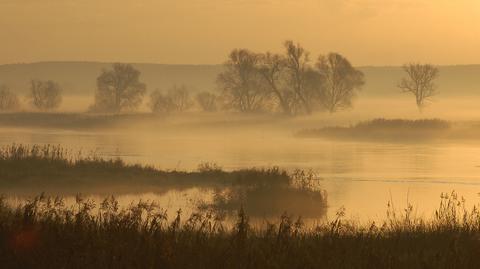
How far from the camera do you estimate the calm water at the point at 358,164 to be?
30.0m

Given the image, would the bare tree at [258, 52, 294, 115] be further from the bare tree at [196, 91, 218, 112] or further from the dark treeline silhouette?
the bare tree at [196, 91, 218, 112]

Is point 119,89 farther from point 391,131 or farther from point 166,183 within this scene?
point 166,183

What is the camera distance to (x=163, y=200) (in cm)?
2873

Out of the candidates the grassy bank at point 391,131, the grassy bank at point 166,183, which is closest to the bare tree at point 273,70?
the grassy bank at point 391,131

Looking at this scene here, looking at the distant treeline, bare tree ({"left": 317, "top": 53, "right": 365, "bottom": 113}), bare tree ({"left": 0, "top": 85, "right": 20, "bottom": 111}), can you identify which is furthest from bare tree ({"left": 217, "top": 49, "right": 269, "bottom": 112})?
bare tree ({"left": 0, "top": 85, "right": 20, "bottom": 111})

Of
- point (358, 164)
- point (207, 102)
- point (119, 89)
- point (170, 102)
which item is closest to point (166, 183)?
point (358, 164)

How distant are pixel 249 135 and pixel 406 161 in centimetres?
3756

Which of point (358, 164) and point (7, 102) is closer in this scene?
point (358, 164)

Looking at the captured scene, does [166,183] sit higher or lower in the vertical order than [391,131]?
lower

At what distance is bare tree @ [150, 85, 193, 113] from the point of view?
362 feet

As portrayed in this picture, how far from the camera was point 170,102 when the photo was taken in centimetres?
11144

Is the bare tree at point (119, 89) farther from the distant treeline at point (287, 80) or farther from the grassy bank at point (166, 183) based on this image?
the grassy bank at point (166, 183)

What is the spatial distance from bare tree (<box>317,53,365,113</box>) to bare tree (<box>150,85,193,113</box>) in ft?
80.4

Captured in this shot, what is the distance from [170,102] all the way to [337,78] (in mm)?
26926
